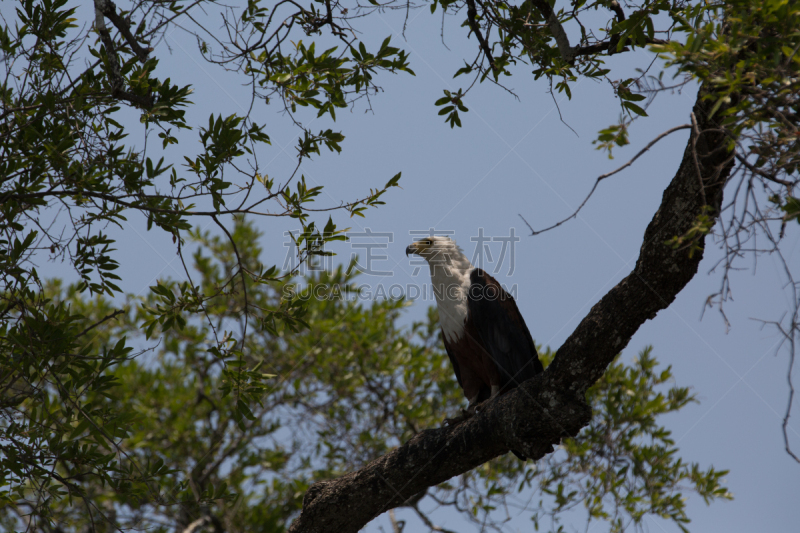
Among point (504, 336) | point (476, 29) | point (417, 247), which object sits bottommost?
point (504, 336)

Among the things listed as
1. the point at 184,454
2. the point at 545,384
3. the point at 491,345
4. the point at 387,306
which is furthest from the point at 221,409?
the point at 545,384

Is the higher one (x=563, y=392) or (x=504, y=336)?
(x=504, y=336)

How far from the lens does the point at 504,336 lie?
13.9 ft

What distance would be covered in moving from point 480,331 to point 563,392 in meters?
1.44

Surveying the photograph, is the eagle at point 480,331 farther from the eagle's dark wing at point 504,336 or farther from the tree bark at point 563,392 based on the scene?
the tree bark at point 563,392

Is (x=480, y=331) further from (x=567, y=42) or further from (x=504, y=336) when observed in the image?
(x=567, y=42)

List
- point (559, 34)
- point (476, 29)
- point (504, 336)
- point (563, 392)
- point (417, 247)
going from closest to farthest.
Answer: point (563, 392) < point (559, 34) < point (476, 29) < point (504, 336) < point (417, 247)

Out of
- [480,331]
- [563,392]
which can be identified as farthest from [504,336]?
[563,392]

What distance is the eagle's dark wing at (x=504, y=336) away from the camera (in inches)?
166

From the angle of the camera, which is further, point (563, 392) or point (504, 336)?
point (504, 336)

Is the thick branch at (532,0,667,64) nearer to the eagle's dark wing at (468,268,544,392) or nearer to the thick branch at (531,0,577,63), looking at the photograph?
the thick branch at (531,0,577,63)

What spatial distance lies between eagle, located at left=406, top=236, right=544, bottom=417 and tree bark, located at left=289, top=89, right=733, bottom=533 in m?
0.93

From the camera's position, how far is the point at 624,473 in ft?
19.0

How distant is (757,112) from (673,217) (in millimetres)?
708
